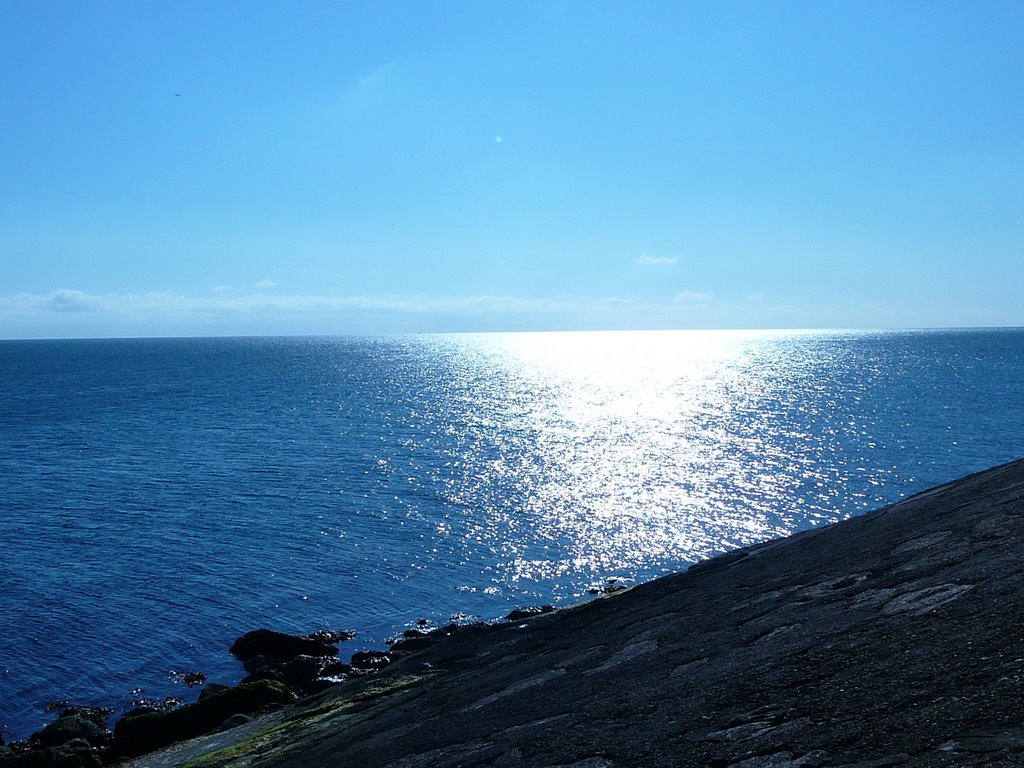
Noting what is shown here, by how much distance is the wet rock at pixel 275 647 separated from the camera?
1262 inches

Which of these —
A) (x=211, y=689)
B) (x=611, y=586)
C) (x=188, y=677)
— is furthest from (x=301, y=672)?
(x=611, y=586)

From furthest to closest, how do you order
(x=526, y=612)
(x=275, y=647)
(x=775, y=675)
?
(x=526, y=612) → (x=275, y=647) → (x=775, y=675)

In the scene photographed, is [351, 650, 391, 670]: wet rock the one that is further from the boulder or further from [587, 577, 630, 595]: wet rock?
[587, 577, 630, 595]: wet rock

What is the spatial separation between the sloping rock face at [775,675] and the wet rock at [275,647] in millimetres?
16272

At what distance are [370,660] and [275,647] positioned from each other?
4.50 m

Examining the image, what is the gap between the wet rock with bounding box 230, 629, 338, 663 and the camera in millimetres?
32062

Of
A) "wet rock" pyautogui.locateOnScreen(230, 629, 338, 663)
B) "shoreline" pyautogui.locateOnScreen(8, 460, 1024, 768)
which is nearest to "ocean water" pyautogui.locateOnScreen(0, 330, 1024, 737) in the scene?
"wet rock" pyautogui.locateOnScreen(230, 629, 338, 663)

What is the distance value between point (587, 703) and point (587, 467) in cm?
6210

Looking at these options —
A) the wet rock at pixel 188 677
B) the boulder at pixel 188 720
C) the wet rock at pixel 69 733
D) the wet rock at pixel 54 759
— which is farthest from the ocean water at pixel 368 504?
the wet rock at pixel 54 759

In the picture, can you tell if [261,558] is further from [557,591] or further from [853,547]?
[853,547]

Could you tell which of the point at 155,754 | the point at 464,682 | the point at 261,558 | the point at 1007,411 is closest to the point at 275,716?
the point at 155,754

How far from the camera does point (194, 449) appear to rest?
79.4 m

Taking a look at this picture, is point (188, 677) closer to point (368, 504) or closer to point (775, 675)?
point (368, 504)

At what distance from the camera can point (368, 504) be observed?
5625 cm
